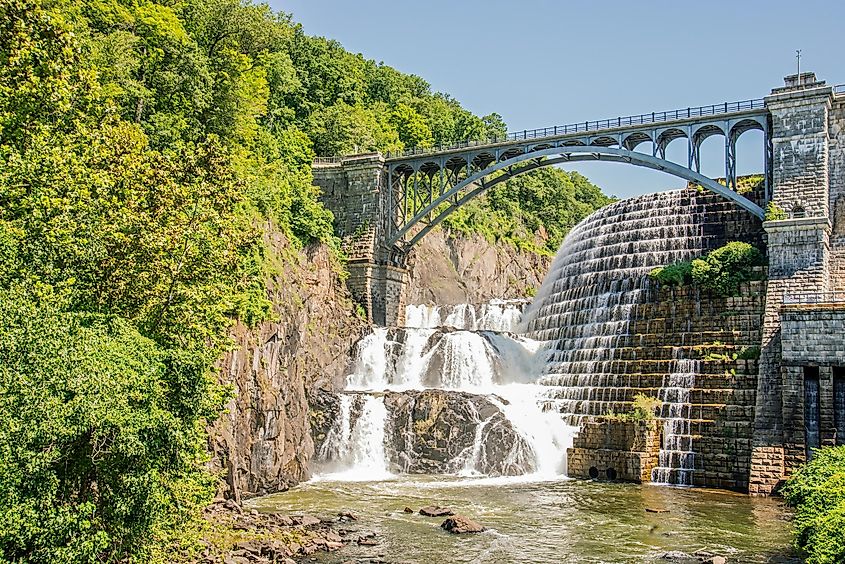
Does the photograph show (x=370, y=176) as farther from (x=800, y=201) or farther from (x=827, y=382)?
(x=827, y=382)

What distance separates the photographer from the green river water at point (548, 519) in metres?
20.8

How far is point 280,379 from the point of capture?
31984mm

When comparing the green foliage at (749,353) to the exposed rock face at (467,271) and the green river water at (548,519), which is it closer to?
the green river water at (548,519)

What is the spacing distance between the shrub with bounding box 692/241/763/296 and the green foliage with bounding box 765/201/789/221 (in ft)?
5.64

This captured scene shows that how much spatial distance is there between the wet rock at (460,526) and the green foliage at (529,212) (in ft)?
136

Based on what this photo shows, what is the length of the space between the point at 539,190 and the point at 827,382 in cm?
5255

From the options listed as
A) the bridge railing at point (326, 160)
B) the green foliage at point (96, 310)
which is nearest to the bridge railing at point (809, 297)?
the green foliage at point (96, 310)

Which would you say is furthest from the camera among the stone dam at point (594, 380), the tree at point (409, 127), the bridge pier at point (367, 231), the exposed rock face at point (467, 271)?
the tree at point (409, 127)

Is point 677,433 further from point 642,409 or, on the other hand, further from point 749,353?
point 749,353

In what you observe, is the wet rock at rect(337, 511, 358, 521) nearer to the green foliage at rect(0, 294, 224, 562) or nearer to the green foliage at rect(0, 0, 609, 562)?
the green foliage at rect(0, 0, 609, 562)

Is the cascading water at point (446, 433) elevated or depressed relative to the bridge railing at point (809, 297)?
depressed

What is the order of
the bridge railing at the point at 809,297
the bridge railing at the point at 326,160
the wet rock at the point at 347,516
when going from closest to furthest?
the wet rock at the point at 347,516, the bridge railing at the point at 809,297, the bridge railing at the point at 326,160

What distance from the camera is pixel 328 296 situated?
43.6 m

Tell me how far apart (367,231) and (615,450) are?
2284 cm
